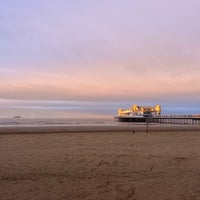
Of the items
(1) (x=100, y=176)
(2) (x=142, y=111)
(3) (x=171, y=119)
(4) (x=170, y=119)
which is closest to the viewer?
(1) (x=100, y=176)

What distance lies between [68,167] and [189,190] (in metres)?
3.83

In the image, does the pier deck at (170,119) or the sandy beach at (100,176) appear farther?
the pier deck at (170,119)

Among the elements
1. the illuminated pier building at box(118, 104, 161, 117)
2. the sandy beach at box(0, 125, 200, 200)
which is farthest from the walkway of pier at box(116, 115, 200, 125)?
the sandy beach at box(0, 125, 200, 200)

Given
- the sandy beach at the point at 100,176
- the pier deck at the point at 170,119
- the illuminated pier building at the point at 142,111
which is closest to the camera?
the sandy beach at the point at 100,176

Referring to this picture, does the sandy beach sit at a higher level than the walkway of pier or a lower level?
lower

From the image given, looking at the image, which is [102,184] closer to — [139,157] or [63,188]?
[63,188]

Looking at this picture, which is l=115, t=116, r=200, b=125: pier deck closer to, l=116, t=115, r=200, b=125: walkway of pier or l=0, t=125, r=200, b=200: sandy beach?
l=116, t=115, r=200, b=125: walkway of pier

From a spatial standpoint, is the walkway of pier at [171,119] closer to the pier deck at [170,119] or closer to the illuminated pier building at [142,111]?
the pier deck at [170,119]

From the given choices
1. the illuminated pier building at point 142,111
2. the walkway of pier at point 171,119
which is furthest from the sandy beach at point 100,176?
the illuminated pier building at point 142,111

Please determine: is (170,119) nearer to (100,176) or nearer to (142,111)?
(142,111)

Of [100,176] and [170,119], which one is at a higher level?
[170,119]

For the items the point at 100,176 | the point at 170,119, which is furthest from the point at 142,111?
the point at 100,176

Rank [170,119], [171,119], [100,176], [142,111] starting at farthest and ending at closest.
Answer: [142,111], [170,119], [171,119], [100,176]

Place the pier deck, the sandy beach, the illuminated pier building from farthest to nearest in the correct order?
the illuminated pier building
the pier deck
the sandy beach
